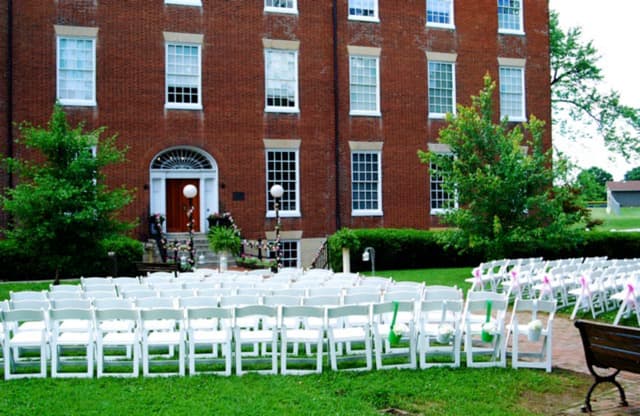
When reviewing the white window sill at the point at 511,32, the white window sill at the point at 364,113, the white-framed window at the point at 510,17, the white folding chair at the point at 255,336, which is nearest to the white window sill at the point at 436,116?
the white window sill at the point at 364,113

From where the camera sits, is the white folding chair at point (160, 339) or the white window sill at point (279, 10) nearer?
the white folding chair at point (160, 339)

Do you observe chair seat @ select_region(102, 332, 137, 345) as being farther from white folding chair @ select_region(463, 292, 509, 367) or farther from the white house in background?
the white house in background

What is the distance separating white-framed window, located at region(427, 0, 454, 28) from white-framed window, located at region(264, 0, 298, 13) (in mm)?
5808

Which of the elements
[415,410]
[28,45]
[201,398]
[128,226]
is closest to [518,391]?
[415,410]

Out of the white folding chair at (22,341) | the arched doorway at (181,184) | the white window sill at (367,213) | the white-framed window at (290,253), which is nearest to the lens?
the white folding chair at (22,341)

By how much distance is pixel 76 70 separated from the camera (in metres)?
24.0

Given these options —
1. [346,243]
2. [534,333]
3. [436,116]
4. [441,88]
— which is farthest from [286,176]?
[534,333]

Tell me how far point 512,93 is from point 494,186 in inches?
495

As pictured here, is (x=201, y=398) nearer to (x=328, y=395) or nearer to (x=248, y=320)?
(x=328, y=395)

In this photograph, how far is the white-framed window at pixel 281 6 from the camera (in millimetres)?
26267

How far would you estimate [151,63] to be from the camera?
24.6m

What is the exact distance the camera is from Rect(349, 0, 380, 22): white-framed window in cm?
2758

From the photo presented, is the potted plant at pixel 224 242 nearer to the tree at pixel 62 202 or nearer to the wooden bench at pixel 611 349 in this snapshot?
the tree at pixel 62 202

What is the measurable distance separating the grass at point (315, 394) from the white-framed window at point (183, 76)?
59.5 feet
